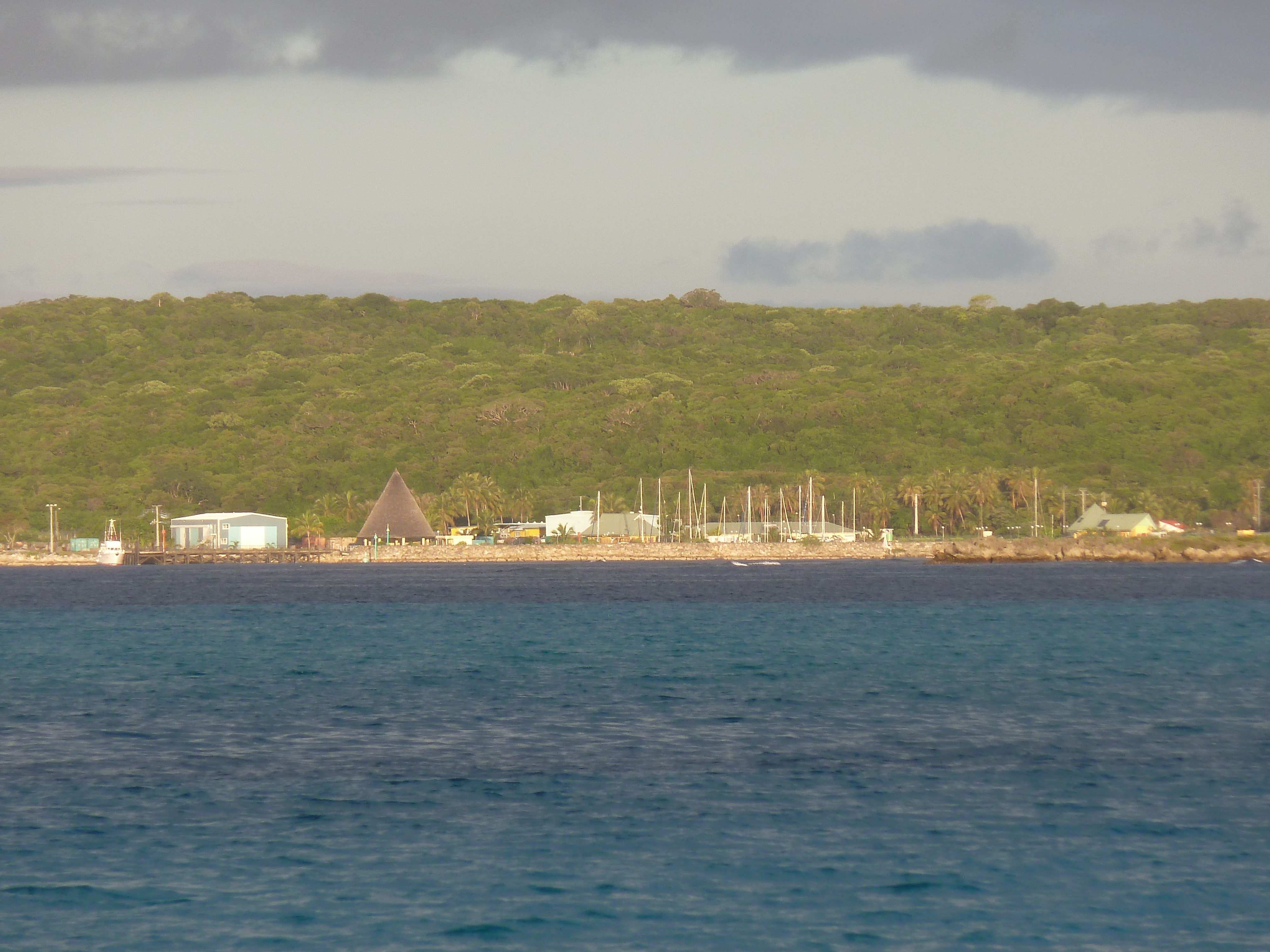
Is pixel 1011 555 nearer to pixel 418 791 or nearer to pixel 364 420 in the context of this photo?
pixel 364 420

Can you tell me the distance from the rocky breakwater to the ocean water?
269ft

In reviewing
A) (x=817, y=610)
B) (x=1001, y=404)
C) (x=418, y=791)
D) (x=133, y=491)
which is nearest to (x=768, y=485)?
(x=1001, y=404)

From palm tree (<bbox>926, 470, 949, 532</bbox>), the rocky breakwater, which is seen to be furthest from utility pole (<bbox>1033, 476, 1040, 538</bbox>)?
the rocky breakwater

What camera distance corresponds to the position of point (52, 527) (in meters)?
151

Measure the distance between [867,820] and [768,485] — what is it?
154m

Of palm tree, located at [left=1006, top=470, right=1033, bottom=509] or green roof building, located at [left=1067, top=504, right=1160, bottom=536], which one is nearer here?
green roof building, located at [left=1067, top=504, right=1160, bottom=536]

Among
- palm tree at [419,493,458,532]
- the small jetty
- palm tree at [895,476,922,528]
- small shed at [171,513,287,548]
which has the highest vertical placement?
palm tree at [895,476,922,528]

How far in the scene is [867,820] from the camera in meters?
18.5

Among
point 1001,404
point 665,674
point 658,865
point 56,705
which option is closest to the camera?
point 658,865

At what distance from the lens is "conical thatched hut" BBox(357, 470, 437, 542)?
151250 millimetres

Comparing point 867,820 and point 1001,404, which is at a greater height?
point 1001,404

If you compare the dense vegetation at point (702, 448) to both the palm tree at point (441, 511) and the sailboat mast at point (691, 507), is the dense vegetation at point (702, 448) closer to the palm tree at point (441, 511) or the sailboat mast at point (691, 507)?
the palm tree at point (441, 511)

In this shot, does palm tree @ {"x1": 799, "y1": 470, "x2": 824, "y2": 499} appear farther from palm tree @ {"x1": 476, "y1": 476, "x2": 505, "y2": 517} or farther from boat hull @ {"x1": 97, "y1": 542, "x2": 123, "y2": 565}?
boat hull @ {"x1": 97, "y1": 542, "x2": 123, "y2": 565}

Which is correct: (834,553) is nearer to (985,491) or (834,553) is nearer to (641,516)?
(985,491)
